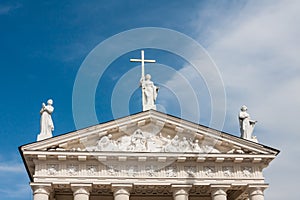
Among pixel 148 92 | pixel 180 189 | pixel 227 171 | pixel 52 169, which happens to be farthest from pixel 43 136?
pixel 227 171

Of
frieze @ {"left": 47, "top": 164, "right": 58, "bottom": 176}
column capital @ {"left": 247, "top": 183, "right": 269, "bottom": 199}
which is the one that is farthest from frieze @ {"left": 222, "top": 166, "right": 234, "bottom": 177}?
frieze @ {"left": 47, "top": 164, "right": 58, "bottom": 176}

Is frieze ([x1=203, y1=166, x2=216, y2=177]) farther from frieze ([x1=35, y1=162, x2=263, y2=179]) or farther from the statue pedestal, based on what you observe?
the statue pedestal

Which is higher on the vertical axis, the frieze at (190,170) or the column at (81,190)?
the frieze at (190,170)

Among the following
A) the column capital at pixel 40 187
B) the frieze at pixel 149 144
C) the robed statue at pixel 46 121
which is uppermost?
the robed statue at pixel 46 121

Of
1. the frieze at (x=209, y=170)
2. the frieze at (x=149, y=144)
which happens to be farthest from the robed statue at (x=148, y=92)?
the frieze at (x=209, y=170)

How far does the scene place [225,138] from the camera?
1078 inches

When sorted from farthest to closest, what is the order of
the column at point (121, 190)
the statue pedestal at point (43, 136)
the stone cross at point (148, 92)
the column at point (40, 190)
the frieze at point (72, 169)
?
the stone cross at point (148, 92), the statue pedestal at point (43, 136), the frieze at point (72, 169), the column at point (121, 190), the column at point (40, 190)

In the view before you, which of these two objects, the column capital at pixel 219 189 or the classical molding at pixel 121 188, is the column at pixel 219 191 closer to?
the column capital at pixel 219 189

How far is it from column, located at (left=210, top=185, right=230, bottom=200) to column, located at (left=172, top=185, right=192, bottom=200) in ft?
4.25

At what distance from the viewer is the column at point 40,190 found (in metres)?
25.2

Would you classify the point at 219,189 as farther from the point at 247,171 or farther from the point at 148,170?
the point at 148,170

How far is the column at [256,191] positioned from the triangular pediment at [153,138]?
1.74 metres

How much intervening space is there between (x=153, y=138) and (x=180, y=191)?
10.7 feet

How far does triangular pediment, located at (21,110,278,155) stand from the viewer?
26703mm
